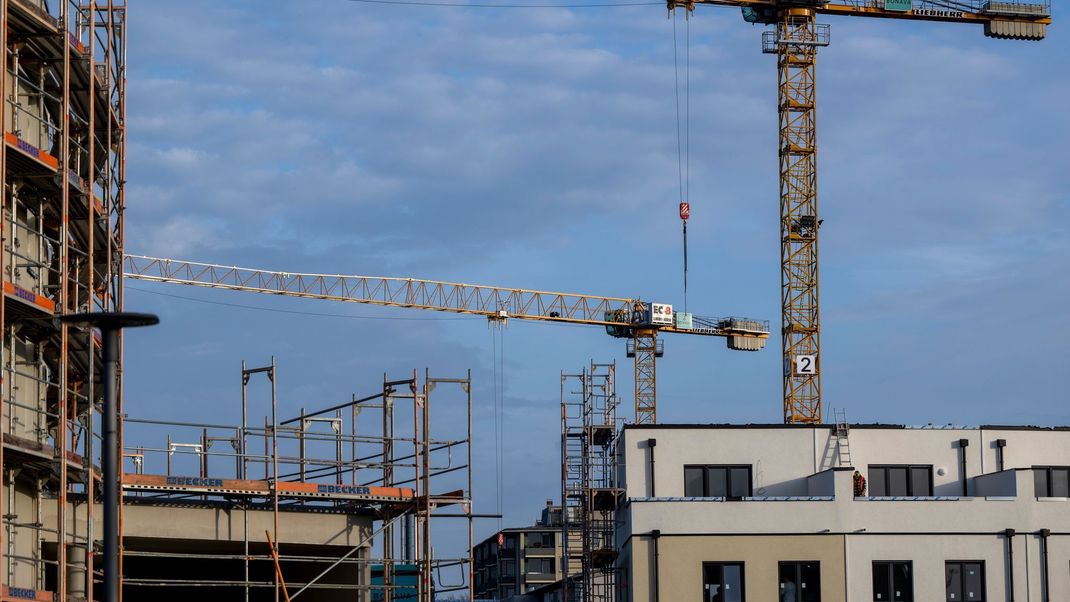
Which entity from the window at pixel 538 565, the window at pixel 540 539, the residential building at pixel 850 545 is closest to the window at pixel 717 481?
the residential building at pixel 850 545

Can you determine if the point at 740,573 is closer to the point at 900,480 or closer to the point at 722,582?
the point at 722,582

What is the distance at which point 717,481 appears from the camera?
63812mm

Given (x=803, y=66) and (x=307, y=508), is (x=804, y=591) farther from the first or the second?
(x=803, y=66)

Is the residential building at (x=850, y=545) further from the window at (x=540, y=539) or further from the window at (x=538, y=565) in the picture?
the window at (x=538, y=565)

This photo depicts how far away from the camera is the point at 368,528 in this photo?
4762 centimetres

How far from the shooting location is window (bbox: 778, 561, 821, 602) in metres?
60.2

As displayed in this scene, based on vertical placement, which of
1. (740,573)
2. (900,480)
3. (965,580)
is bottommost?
(965,580)

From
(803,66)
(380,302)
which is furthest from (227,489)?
(380,302)

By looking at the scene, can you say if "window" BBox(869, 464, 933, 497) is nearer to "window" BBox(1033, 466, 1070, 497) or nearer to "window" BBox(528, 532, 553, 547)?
"window" BBox(1033, 466, 1070, 497)

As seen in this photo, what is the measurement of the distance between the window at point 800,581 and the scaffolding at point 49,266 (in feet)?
86.5

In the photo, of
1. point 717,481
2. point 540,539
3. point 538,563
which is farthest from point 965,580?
point 538,563

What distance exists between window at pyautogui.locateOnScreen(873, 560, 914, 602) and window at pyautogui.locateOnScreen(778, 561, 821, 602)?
210cm

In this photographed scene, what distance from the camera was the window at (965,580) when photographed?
60.8 m

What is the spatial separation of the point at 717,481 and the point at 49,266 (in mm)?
31135
